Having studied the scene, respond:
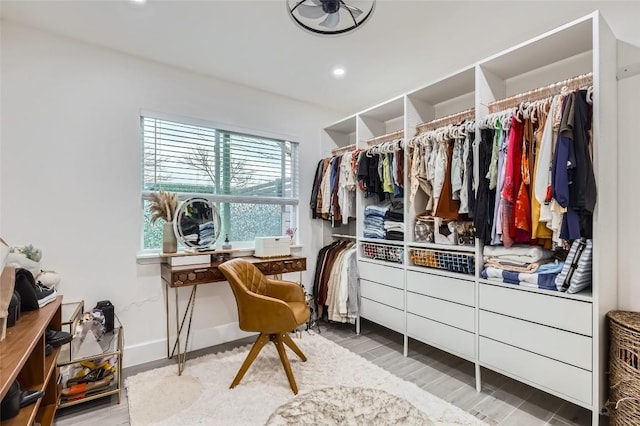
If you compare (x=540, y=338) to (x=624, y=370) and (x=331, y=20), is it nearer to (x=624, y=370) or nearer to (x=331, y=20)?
(x=624, y=370)

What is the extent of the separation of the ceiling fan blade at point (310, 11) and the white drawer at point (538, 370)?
7.72 ft

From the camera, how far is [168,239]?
2.58 m

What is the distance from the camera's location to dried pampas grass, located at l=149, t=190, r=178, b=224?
256 cm

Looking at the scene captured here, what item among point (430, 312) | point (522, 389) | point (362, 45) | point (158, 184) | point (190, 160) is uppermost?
point (362, 45)

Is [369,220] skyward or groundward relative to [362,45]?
groundward

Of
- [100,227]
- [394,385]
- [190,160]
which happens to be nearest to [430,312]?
[394,385]

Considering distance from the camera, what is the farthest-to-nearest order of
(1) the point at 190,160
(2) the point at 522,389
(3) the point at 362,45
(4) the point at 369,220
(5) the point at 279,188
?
(5) the point at 279,188 → (4) the point at 369,220 → (1) the point at 190,160 → (3) the point at 362,45 → (2) the point at 522,389

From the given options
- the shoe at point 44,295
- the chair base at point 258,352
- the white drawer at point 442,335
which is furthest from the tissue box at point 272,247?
the shoe at point 44,295

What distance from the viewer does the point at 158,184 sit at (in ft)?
9.07

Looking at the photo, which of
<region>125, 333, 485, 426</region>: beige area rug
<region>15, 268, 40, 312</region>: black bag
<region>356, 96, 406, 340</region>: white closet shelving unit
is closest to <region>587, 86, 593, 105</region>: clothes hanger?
<region>356, 96, 406, 340</region>: white closet shelving unit

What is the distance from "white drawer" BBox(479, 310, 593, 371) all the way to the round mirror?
231cm

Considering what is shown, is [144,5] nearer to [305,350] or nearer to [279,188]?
[279,188]

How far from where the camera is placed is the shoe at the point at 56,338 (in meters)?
1.75

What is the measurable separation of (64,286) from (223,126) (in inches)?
73.4
